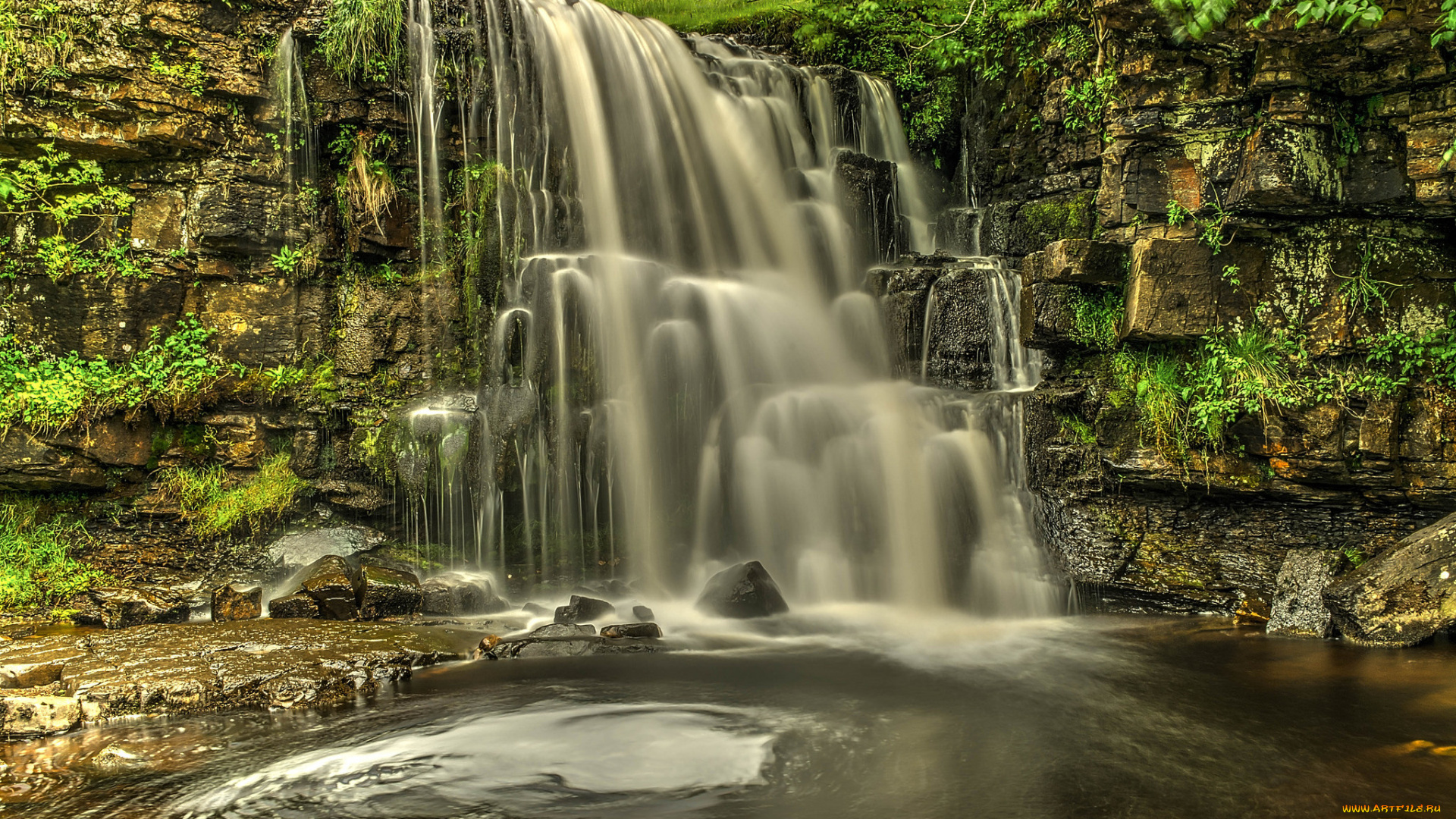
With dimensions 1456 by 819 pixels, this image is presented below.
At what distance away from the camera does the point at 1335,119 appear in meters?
7.14

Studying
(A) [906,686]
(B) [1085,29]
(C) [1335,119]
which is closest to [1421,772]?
(A) [906,686]

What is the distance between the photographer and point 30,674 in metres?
5.45

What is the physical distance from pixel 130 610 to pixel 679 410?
4927mm

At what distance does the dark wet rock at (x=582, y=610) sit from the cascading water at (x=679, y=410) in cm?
105

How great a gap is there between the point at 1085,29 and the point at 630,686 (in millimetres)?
8016

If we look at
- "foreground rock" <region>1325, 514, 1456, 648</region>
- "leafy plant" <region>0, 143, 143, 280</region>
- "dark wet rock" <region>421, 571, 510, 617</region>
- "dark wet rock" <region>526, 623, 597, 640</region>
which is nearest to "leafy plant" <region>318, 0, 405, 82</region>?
"leafy plant" <region>0, 143, 143, 280</region>

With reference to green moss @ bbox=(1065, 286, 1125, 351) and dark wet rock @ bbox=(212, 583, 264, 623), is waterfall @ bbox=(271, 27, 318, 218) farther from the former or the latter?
green moss @ bbox=(1065, 286, 1125, 351)

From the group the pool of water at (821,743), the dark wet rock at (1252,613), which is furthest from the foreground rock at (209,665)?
the dark wet rock at (1252,613)

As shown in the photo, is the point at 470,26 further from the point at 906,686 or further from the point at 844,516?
the point at 906,686

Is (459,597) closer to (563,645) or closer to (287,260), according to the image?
(563,645)

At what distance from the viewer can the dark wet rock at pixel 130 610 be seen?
23.4 feet

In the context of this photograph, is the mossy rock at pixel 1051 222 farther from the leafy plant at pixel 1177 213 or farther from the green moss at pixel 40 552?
the green moss at pixel 40 552

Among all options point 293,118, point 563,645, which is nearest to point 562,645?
point 563,645

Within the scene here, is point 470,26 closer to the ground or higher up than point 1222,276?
higher up
